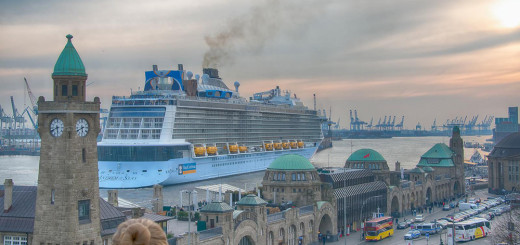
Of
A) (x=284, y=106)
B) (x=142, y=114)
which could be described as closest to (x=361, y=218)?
(x=142, y=114)

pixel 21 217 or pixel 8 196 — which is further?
pixel 8 196

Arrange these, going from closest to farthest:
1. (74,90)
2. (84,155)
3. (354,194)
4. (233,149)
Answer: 1. (84,155)
2. (74,90)
3. (354,194)
4. (233,149)

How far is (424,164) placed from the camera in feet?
404

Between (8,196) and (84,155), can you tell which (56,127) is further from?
(8,196)

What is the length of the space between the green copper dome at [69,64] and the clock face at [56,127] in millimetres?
2915

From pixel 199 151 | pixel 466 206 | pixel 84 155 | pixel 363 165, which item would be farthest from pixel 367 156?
pixel 84 155

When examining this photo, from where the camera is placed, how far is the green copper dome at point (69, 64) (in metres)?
39.8

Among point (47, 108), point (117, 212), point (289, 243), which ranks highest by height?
point (47, 108)

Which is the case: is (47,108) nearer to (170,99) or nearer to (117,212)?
(117,212)

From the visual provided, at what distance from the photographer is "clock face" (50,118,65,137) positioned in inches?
1535

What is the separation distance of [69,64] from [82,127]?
3924 millimetres

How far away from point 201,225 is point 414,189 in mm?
57886

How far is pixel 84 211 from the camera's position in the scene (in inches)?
1555

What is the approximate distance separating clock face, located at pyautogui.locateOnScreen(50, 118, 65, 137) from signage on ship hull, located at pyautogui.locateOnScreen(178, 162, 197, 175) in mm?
79887
